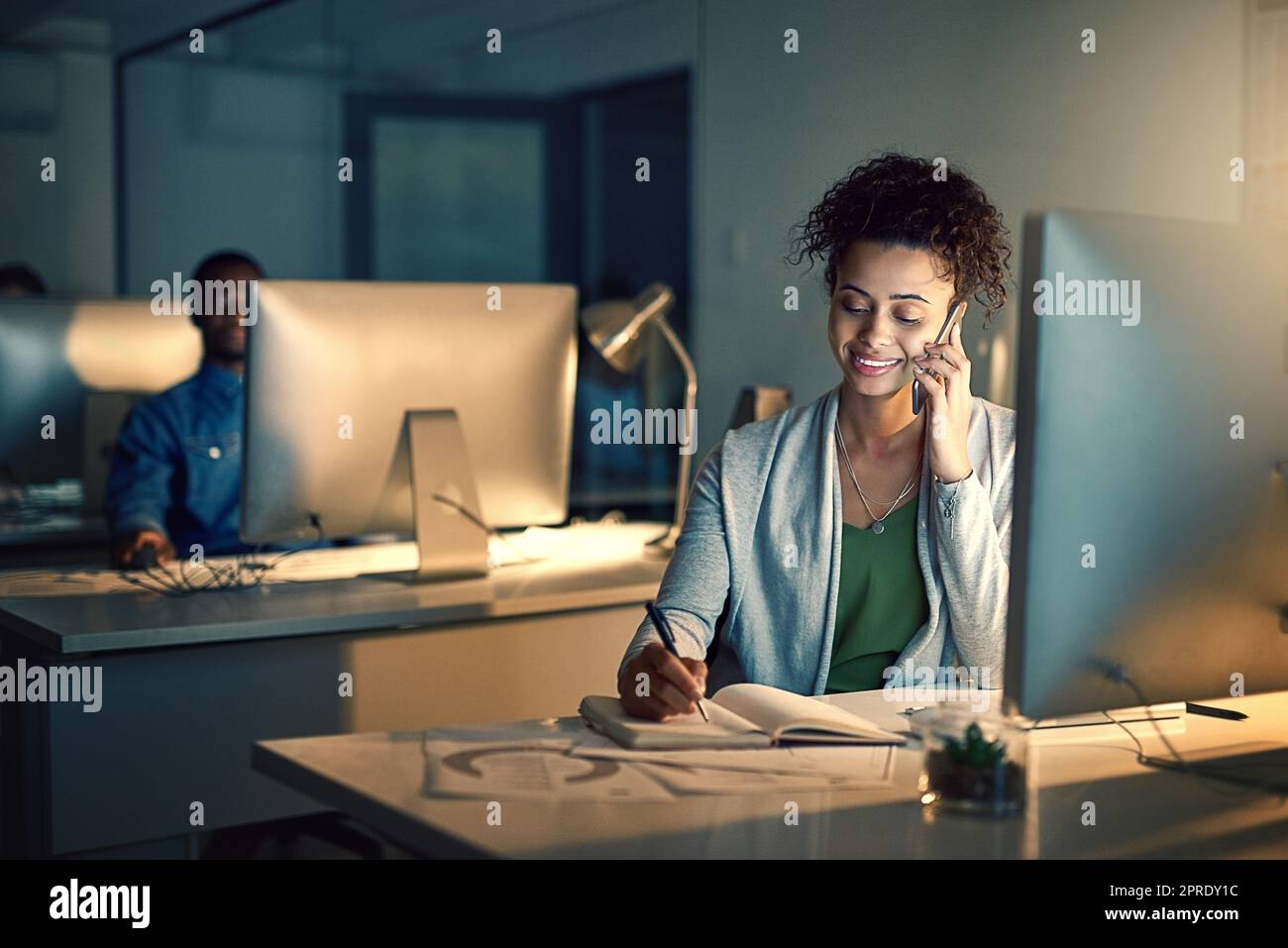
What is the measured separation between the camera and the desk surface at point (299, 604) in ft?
7.00

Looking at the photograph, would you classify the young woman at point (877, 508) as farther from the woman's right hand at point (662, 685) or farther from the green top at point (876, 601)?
the woman's right hand at point (662, 685)

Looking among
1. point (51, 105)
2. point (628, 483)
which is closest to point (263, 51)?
point (51, 105)

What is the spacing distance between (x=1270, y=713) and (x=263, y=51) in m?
5.25

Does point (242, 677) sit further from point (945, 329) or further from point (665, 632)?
point (945, 329)

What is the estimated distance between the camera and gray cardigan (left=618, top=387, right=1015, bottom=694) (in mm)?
1749

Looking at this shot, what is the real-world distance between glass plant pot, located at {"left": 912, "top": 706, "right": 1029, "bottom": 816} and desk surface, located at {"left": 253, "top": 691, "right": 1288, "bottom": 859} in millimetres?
18

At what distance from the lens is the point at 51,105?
267 inches

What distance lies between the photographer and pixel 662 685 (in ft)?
4.87

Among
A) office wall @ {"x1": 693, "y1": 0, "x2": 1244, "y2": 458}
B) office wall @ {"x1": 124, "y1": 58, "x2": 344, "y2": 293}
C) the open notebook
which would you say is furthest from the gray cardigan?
office wall @ {"x1": 124, "y1": 58, "x2": 344, "y2": 293}

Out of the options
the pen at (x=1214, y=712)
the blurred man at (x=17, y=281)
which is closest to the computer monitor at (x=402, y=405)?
the pen at (x=1214, y=712)

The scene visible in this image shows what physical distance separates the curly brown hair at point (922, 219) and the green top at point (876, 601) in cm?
33

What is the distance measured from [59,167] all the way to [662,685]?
6.24 meters

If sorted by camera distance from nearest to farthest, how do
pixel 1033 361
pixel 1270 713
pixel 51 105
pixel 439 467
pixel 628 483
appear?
1. pixel 1033 361
2. pixel 1270 713
3. pixel 439 467
4. pixel 628 483
5. pixel 51 105
